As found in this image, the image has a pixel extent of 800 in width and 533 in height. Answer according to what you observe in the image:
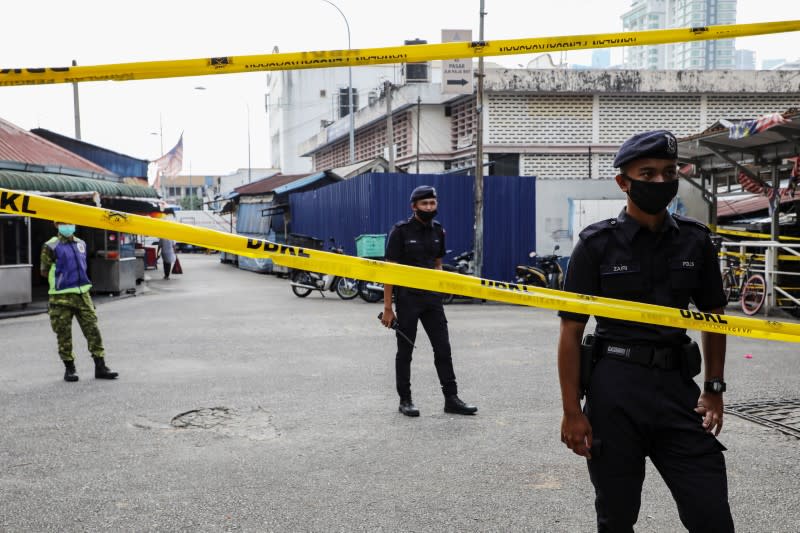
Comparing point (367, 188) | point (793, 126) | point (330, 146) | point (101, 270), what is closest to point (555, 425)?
point (793, 126)

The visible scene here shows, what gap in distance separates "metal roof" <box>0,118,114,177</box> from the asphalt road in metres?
10.6

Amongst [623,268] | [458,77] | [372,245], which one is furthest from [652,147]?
[372,245]

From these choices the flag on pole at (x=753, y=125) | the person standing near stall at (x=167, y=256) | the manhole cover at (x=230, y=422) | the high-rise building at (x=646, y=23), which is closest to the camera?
the manhole cover at (x=230, y=422)

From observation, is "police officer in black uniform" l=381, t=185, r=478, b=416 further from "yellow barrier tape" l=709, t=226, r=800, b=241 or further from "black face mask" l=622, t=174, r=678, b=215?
"yellow barrier tape" l=709, t=226, r=800, b=241

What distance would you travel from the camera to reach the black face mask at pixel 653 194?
8.56 feet

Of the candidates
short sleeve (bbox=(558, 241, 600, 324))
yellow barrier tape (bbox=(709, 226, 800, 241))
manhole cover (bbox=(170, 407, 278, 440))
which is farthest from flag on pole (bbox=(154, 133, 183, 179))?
short sleeve (bbox=(558, 241, 600, 324))

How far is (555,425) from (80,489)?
326cm

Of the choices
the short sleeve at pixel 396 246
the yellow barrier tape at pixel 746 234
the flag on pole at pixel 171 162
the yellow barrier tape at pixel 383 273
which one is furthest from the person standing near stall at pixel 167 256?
the yellow barrier tape at pixel 383 273

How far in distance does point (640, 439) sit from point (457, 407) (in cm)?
335

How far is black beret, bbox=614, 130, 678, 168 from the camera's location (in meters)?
2.59

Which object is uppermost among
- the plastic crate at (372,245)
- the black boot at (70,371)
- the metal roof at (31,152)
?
the metal roof at (31,152)

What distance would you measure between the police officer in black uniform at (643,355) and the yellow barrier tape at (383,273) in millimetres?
59

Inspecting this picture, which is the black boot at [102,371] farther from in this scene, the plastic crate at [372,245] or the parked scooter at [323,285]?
the plastic crate at [372,245]

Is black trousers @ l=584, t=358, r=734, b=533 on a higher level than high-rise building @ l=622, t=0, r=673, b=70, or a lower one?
lower
